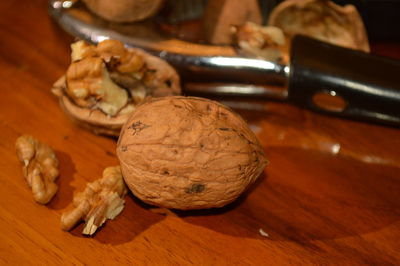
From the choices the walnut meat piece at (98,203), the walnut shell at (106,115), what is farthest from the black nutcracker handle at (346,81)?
the walnut meat piece at (98,203)

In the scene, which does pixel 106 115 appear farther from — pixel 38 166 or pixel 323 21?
pixel 323 21

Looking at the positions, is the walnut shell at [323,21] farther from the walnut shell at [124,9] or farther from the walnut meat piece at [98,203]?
the walnut meat piece at [98,203]

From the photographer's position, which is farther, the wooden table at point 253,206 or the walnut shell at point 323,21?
the walnut shell at point 323,21

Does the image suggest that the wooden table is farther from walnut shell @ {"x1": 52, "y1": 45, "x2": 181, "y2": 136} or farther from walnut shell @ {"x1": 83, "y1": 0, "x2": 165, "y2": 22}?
walnut shell @ {"x1": 83, "y1": 0, "x2": 165, "y2": 22}

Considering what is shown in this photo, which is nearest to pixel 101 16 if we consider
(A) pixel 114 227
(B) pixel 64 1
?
(B) pixel 64 1

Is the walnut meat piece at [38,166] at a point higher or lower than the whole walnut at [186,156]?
lower

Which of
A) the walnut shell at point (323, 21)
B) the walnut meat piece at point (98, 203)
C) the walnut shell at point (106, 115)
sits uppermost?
the walnut shell at point (323, 21)

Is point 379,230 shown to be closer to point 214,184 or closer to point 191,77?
point 214,184

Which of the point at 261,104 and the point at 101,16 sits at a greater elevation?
the point at 101,16
